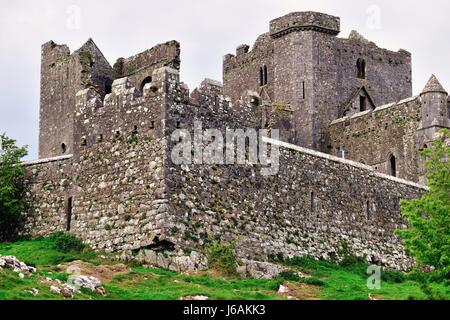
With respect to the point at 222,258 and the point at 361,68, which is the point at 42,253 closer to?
the point at 222,258

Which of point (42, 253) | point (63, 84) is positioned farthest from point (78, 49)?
point (42, 253)

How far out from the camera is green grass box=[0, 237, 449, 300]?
33062mm

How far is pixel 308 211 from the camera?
47312mm

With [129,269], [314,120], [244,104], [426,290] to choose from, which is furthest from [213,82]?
[314,120]

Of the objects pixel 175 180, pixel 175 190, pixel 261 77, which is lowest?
pixel 175 190

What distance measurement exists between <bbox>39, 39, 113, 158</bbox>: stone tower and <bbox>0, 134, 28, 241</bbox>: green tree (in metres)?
6.77

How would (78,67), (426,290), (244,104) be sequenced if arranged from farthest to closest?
→ (78,67) < (244,104) < (426,290)

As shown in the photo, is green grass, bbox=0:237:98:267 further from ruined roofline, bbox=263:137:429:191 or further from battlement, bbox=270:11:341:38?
battlement, bbox=270:11:341:38

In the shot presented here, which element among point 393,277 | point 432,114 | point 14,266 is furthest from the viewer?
point 432,114

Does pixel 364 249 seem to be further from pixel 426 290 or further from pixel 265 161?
pixel 426 290

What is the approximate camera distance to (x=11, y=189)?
152 ft

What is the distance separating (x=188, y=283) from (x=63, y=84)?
2300cm

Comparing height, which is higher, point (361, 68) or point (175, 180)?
point (361, 68)

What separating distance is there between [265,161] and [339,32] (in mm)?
27548
